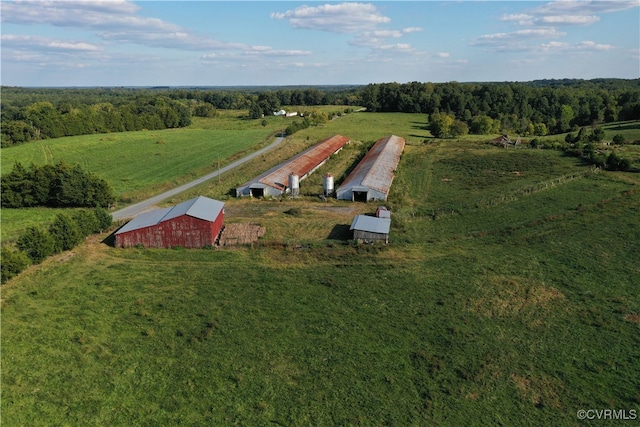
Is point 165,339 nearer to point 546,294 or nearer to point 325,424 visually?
point 325,424

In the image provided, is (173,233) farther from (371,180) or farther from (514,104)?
(514,104)

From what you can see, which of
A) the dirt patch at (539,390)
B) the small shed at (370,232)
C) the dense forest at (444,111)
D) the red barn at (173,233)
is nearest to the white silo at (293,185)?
the small shed at (370,232)

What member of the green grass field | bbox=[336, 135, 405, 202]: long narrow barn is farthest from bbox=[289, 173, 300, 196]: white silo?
the green grass field

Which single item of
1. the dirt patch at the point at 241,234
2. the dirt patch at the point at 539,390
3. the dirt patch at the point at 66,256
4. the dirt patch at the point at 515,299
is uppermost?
the dirt patch at the point at 241,234

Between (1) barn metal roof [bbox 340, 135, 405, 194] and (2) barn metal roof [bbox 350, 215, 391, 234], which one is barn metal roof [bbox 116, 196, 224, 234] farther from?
(1) barn metal roof [bbox 340, 135, 405, 194]

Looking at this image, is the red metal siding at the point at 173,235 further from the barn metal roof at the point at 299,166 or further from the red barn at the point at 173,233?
the barn metal roof at the point at 299,166

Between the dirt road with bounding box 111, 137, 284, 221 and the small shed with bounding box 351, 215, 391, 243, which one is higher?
the small shed with bounding box 351, 215, 391, 243

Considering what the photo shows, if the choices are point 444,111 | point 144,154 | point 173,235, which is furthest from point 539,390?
point 444,111
